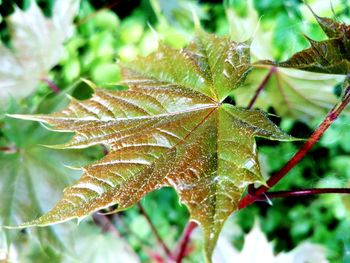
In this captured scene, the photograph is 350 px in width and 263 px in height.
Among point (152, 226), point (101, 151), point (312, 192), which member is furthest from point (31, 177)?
point (312, 192)

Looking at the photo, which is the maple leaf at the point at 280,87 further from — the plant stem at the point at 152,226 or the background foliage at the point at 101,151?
the plant stem at the point at 152,226

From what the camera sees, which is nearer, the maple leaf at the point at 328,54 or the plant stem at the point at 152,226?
the maple leaf at the point at 328,54

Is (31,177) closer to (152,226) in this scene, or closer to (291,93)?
(152,226)

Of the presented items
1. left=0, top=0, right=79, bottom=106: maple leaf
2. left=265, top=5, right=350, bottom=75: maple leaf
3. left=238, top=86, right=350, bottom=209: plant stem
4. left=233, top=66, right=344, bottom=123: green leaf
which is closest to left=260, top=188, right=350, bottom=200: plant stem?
left=238, top=86, right=350, bottom=209: plant stem

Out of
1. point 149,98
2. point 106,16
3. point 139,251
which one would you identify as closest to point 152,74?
point 149,98

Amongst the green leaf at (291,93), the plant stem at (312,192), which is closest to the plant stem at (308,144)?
the plant stem at (312,192)

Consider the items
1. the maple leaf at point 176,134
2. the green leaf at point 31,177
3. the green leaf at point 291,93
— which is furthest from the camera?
the green leaf at point 291,93
